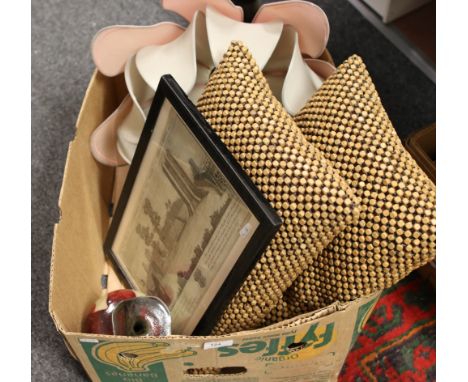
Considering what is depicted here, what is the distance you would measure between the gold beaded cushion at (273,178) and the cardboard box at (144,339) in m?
0.06

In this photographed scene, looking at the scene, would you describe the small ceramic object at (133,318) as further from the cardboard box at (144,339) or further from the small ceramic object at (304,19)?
the small ceramic object at (304,19)

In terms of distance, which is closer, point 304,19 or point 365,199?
point 365,199

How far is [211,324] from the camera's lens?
779 millimetres

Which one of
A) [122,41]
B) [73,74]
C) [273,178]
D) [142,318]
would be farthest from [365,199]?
[73,74]

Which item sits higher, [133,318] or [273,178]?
[273,178]

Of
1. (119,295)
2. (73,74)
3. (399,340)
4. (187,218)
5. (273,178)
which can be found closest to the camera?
(273,178)

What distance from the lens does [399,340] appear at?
1.02 metres

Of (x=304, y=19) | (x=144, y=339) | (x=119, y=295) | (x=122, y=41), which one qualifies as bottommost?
(x=119, y=295)

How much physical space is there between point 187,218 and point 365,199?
0.23 meters

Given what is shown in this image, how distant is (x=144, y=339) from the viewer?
685 mm

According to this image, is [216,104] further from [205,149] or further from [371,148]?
[371,148]

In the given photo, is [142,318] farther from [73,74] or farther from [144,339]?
[73,74]

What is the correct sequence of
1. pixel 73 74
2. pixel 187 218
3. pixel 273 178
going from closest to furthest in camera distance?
pixel 273 178, pixel 187 218, pixel 73 74

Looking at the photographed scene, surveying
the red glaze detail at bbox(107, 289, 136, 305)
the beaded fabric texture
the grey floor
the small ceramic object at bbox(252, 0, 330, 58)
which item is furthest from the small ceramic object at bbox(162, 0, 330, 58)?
the red glaze detail at bbox(107, 289, 136, 305)
